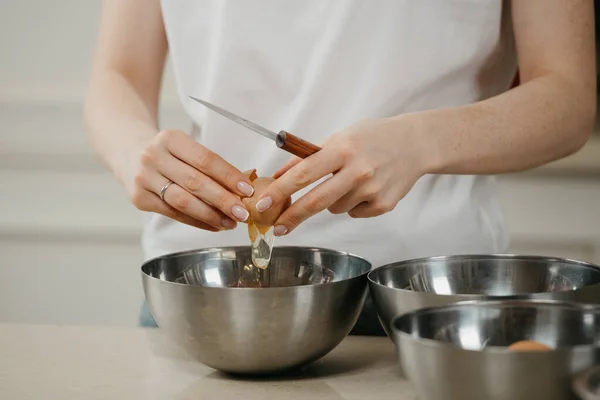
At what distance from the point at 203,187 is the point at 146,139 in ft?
0.80

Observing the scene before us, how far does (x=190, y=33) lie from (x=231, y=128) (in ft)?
0.53

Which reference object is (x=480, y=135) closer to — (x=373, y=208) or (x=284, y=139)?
(x=373, y=208)

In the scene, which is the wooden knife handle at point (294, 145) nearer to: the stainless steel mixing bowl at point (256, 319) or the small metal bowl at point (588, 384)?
the stainless steel mixing bowl at point (256, 319)

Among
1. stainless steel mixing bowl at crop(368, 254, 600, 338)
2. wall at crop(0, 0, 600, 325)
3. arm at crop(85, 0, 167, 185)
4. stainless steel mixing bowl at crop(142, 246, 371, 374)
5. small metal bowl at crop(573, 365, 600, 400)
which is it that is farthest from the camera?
wall at crop(0, 0, 600, 325)

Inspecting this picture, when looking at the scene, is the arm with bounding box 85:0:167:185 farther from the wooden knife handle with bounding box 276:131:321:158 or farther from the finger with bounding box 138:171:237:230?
the wooden knife handle with bounding box 276:131:321:158

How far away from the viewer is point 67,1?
213cm

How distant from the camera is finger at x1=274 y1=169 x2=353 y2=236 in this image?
99cm

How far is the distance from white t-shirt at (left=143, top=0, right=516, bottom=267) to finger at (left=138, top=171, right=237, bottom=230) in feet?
0.82

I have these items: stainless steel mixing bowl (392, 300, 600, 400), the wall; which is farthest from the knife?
the wall

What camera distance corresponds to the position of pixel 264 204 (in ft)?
3.23

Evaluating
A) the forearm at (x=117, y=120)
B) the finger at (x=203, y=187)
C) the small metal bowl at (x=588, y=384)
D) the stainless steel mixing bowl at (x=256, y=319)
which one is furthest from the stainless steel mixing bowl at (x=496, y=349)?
the forearm at (x=117, y=120)

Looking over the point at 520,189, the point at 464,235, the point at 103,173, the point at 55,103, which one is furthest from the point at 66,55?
the point at 464,235

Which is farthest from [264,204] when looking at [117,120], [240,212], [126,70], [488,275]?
[126,70]

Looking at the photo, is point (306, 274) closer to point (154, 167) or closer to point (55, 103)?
point (154, 167)
